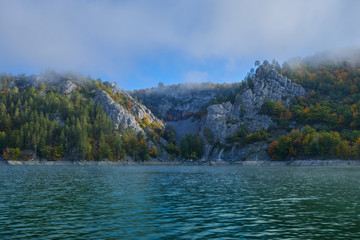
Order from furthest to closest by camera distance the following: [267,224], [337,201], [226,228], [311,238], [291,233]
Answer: [337,201]
[267,224]
[226,228]
[291,233]
[311,238]

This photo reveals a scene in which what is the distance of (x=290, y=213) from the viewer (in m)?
29.1

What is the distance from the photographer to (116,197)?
3947cm

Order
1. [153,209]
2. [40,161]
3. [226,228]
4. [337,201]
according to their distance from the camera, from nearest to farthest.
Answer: [226,228] < [153,209] < [337,201] < [40,161]

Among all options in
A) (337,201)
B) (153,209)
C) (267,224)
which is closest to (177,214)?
(153,209)

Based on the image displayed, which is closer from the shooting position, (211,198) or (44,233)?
(44,233)

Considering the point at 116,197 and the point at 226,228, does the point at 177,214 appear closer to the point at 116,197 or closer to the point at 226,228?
the point at 226,228

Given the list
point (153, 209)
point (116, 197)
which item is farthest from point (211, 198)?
point (116, 197)

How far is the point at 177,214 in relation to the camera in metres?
28.4

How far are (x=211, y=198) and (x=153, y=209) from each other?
36.2ft

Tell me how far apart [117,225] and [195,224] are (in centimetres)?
712

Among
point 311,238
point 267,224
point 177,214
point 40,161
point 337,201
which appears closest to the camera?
point 311,238

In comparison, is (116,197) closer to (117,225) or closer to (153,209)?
(153,209)

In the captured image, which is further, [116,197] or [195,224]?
[116,197]

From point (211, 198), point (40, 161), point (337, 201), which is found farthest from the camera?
point (40, 161)
